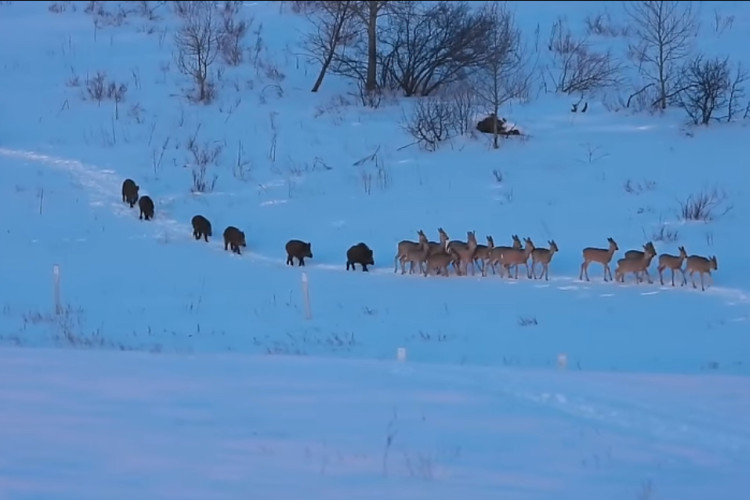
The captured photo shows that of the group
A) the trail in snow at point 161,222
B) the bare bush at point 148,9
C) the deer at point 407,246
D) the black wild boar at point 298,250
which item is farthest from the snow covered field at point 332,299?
the bare bush at point 148,9

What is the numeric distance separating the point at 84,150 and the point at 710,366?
16194mm

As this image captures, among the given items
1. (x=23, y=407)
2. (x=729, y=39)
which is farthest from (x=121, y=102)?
(x=23, y=407)

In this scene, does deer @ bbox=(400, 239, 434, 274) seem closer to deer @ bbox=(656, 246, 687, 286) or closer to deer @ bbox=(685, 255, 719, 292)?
deer @ bbox=(656, 246, 687, 286)

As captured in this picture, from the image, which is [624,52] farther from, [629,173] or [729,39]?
[629,173]

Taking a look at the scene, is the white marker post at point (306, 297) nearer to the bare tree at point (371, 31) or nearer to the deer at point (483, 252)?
the deer at point (483, 252)

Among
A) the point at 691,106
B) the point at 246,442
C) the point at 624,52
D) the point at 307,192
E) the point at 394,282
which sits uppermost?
the point at 624,52

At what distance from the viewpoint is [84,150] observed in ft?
84.1

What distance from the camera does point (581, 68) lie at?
93.0 ft

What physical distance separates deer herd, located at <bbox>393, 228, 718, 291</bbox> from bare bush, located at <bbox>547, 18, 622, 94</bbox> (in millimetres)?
9947

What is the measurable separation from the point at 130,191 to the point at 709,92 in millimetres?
12181

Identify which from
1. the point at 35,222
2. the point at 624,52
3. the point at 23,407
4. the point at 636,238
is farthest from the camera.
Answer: the point at 624,52

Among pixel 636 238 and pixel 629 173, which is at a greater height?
pixel 629 173

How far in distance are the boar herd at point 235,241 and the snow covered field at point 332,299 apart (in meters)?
0.25

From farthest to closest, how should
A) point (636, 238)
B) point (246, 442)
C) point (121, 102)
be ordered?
point (121, 102) → point (636, 238) → point (246, 442)
